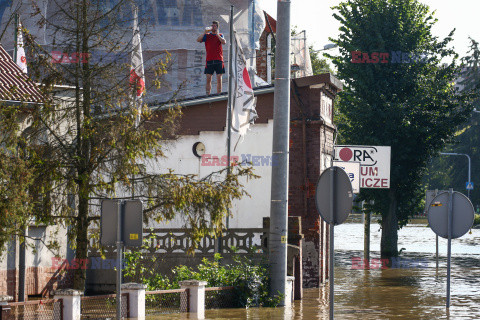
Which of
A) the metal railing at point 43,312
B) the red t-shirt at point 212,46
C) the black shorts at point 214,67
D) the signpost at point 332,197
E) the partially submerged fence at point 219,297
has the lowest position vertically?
the partially submerged fence at point 219,297

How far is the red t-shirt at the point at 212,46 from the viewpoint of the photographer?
1219 inches

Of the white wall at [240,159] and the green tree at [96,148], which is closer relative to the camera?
the green tree at [96,148]

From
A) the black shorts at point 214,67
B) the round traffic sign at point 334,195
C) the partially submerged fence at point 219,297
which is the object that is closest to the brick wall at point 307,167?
the black shorts at point 214,67

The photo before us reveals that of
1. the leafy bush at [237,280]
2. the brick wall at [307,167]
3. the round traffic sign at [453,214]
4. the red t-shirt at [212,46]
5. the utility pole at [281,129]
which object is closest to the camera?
the round traffic sign at [453,214]

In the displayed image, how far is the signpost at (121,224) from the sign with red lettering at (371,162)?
15320 mm

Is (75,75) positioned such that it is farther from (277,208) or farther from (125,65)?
(277,208)

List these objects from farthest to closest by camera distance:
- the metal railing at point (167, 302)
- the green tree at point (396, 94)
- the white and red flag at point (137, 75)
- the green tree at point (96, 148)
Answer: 1. the green tree at point (396, 94)
2. the metal railing at point (167, 302)
3. the white and red flag at point (137, 75)
4. the green tree at point (96, 148)

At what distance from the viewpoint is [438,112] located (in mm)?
39500

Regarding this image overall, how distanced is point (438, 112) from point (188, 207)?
82.9 feet

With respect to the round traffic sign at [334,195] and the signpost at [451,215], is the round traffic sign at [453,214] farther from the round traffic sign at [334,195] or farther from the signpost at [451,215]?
the round traffic sign at [334,195]

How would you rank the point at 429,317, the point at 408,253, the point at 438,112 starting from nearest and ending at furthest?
the point at 429,317 < the point at 438,112 < the point at 408,253

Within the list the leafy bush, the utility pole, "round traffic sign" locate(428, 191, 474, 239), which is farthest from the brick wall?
"round traffic sign" locate(428, 191, 474, 239)

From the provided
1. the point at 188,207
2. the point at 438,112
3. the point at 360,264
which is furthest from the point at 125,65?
the point at 438,112

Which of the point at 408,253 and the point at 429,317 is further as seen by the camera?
the point at 408,253
